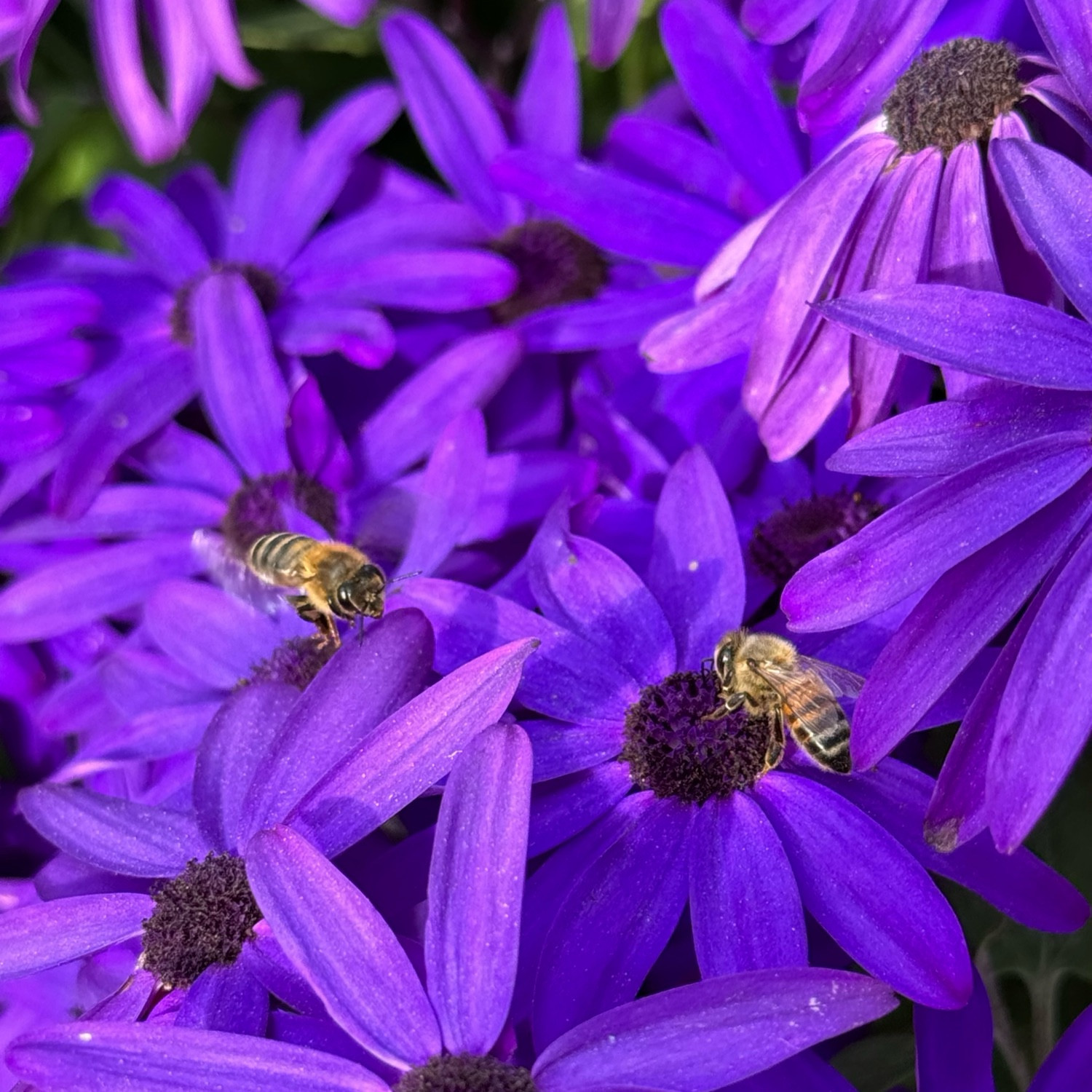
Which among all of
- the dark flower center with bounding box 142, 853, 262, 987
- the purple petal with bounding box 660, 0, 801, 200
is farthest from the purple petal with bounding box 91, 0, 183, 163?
the dark flower center with bounding box 142, 853, 262, 987

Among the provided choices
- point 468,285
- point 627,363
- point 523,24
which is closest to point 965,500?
point 627,363

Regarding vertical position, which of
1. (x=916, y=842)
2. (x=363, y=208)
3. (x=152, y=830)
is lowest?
(x=152, y=830)

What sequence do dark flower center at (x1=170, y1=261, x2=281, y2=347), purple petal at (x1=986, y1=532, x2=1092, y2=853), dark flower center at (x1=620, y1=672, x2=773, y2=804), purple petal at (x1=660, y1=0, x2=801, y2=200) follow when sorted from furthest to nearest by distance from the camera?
1. dark flower center at (x1=170, y1=261, x2=281, y2=347)
2. purple petal at (x1=660, y1=0, x2=801, y2=200)
3. dark flower center at (x1=620, y1=672, x2=773, y2=804)
4. purple petal at (x1=986, y1=532, x2=1092, y2=853)

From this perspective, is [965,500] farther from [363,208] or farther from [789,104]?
[363,208]

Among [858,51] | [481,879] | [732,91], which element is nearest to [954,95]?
[858,51]

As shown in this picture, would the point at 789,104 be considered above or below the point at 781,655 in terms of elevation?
above

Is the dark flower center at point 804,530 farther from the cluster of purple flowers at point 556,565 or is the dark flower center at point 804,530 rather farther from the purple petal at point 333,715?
the purple petal at point 333,715

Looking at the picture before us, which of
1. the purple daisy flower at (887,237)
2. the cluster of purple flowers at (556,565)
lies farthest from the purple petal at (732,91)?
the purple daisy flower at (887,237)

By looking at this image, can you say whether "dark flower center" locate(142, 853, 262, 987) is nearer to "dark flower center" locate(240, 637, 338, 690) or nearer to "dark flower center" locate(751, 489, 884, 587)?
"dark flower center" locate(240, 637, 338, 690)
